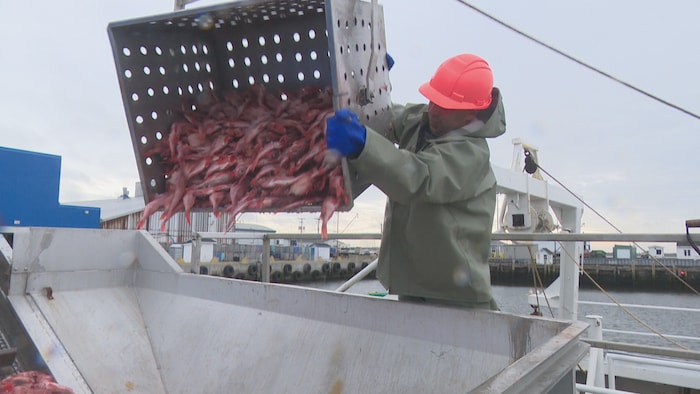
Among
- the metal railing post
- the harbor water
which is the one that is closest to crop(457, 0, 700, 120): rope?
the metal railing post

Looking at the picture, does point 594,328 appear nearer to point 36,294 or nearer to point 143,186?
point 143,186

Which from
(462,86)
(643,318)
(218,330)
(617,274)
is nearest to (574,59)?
(462,86)

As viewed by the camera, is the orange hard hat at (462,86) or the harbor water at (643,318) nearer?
the orange hard hat at (462,86)

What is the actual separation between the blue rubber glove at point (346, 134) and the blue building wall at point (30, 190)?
7.98 feet

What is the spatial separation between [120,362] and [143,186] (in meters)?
1.07

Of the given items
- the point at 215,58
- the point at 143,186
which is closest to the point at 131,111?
the point at 143,186

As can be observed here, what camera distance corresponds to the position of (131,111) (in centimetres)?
248

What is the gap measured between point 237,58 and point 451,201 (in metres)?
1.67

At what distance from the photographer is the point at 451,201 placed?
1.86 metres

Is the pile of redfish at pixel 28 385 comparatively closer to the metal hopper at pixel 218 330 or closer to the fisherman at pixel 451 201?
the metal hopper at pixel 218 330

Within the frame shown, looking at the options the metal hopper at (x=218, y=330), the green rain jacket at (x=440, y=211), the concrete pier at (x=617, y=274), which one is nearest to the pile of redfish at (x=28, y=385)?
the metal hopper at (x=218, y=330)

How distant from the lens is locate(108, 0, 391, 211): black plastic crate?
6.79 feet

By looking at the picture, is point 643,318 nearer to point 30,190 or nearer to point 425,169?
point 425,169

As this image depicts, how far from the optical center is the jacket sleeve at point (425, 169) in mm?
1615
